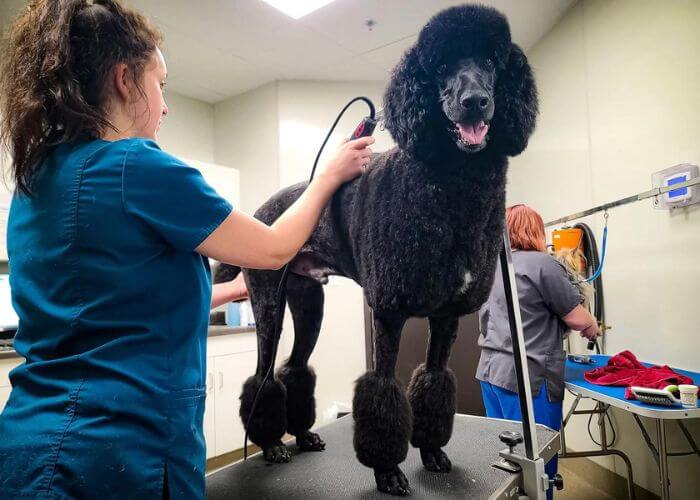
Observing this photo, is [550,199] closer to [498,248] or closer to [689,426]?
[689,426]

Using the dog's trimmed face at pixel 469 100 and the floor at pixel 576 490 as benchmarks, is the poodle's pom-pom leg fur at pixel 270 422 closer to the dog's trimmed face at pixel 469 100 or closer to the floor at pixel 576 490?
the dog's trimmed face at pixel 469 100

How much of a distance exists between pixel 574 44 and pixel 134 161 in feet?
8.14

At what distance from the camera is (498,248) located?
77 centimetres

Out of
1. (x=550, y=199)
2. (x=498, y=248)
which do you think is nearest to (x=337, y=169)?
(x=498, y=248)

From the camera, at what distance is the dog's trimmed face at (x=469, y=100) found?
1.96 feet

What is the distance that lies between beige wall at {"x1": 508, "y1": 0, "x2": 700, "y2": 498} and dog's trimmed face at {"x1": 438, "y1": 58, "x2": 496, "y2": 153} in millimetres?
1509

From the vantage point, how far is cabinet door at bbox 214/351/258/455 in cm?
262

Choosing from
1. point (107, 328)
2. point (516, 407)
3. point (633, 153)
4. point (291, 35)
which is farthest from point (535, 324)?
point (291, 35)

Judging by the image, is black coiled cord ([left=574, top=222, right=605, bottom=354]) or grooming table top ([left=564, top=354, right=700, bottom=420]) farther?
black coiled cord ([left=574, top=222, right=605, bottom=354])

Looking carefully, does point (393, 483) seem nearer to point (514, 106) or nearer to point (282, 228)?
point (282, 228)

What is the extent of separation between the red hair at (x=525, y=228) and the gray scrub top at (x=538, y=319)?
4cm

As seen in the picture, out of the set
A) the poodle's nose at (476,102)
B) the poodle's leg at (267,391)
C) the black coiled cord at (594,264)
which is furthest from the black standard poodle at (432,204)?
the black coiled cord at (594,264)

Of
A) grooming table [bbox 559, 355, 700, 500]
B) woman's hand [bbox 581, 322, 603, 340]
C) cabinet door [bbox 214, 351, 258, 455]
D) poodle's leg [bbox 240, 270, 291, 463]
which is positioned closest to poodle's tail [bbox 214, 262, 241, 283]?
poodle's leg [bbox 240, 270, 291, 463]

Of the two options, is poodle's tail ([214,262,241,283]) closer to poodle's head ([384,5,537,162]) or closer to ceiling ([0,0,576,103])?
poodle's head ([384,5,537,162])
